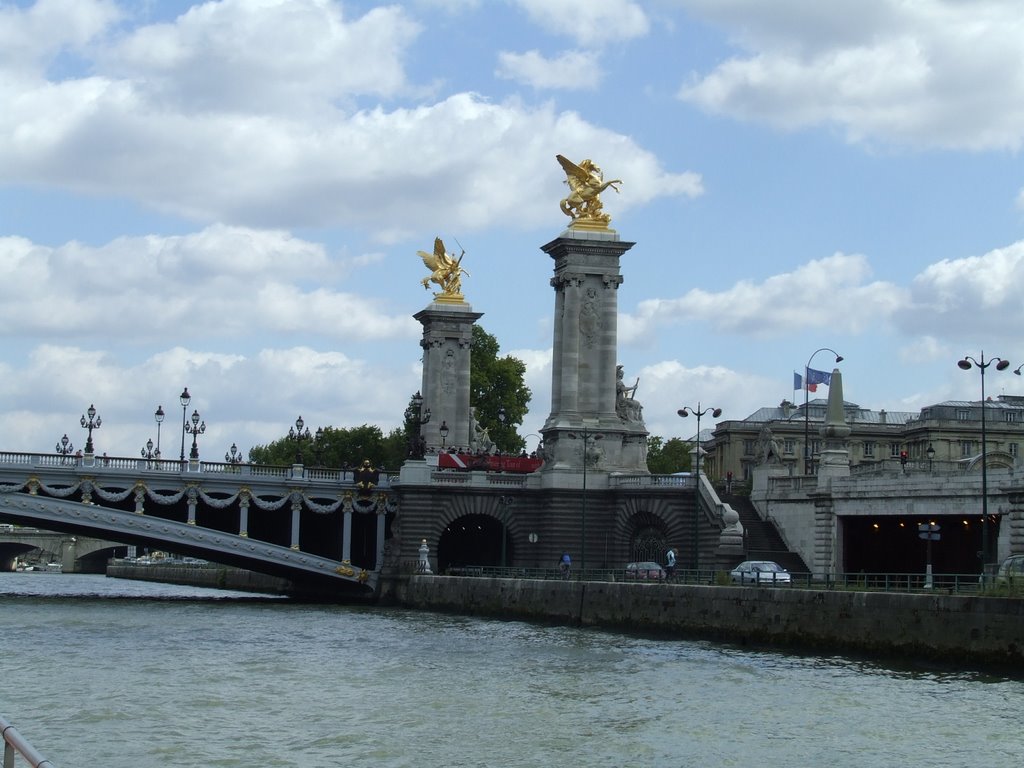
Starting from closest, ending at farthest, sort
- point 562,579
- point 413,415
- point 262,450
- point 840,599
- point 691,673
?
point 691,673 < point 840,599 < point 562,579 < point 413,415 < point 262,450

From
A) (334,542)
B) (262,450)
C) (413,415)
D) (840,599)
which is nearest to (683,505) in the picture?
(334,542)

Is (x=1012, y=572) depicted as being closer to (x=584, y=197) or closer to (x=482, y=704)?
(x=482, y=704)

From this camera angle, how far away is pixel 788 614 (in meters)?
53.1

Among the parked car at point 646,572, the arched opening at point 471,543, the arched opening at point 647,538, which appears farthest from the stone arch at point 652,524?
the arched opening at point 471,543

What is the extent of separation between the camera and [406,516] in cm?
8544

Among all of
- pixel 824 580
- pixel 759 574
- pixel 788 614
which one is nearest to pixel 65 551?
pixel 824 580

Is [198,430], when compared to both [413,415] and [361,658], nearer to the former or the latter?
[413,415]

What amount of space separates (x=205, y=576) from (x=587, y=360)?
143 ft

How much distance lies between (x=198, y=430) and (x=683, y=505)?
24.5 m

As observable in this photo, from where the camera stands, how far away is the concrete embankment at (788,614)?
45.6 metres

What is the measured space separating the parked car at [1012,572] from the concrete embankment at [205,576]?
5081 cm

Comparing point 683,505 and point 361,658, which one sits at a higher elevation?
point 683,505

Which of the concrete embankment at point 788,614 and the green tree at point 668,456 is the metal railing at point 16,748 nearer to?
the concrete embankment at point 788,614

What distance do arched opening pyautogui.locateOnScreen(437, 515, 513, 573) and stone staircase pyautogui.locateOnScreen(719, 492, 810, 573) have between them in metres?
13.3
